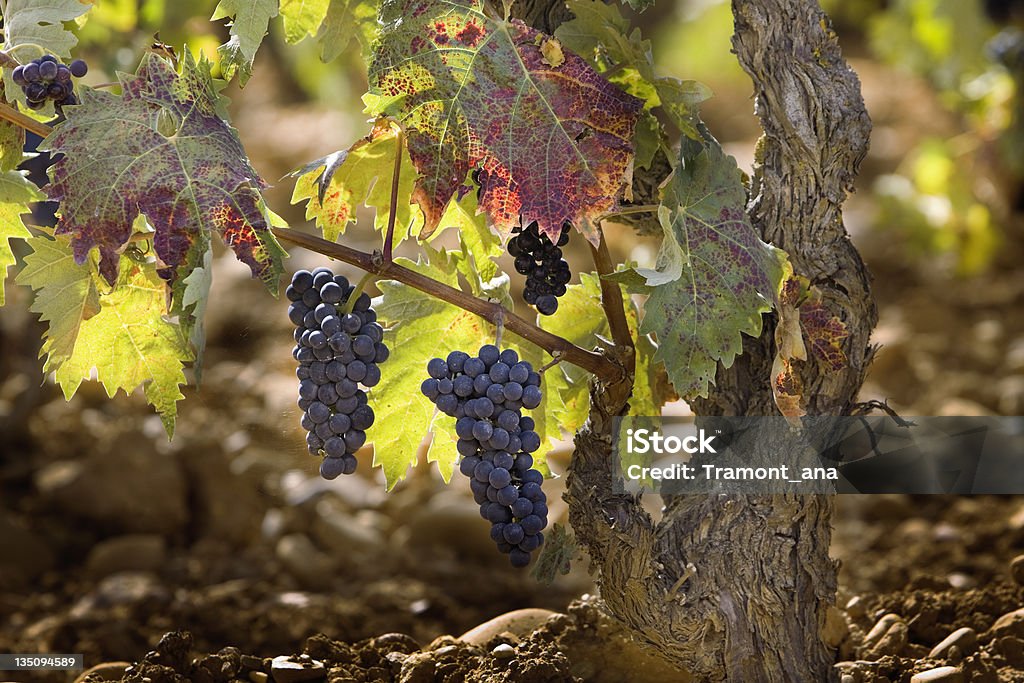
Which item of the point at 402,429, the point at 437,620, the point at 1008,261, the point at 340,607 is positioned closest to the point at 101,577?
the point at 340,607

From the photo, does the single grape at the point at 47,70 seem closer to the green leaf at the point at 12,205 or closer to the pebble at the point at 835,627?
the green leaf at the point at 12,205

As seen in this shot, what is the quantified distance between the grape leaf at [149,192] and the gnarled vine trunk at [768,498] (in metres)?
0.50

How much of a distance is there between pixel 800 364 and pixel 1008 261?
321 centimetres

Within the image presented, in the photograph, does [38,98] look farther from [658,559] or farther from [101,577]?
[101,577]

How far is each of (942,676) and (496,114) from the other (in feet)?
2.88

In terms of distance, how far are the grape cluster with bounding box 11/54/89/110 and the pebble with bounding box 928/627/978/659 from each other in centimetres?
131

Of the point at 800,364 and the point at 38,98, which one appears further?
the point at 800,364

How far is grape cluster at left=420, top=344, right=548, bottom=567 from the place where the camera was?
3.86 ft

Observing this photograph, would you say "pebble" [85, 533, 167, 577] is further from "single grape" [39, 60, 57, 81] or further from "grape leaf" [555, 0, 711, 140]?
"grape leaf" [555, 0, 711, 140]

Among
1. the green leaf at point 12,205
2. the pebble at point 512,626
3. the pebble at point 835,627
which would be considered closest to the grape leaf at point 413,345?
the pebble at point 512,626

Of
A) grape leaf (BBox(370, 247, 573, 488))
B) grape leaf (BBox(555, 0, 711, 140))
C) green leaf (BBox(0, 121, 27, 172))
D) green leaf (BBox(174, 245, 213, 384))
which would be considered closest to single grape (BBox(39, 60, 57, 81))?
green leaf (BBox(0, 121, 27, 172))

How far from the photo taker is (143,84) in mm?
1196

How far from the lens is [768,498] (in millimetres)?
1452

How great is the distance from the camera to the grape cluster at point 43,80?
1220 millimetres
